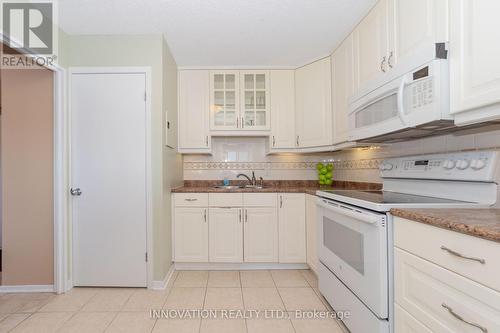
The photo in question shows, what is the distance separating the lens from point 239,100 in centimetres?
317

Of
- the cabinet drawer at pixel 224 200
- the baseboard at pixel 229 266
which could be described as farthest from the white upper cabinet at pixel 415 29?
the baseboard at pixel 229 266

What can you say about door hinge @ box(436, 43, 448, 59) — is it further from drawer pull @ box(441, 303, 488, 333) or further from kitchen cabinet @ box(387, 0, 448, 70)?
drawer pull @ box(441, 303, 488, 333)

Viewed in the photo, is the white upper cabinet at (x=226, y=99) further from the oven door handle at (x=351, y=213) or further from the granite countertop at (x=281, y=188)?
the oven door handle at (x=351, y=213)

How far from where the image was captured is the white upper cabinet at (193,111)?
3.14m

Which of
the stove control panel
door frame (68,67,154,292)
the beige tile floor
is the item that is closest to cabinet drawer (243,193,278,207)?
the beige tile floor

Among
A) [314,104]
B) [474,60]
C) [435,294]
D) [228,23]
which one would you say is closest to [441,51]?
[474,60]

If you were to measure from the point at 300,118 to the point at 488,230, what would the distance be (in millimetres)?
2400

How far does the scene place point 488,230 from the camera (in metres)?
0.83

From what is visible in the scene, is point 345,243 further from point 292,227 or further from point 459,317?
point 292,227

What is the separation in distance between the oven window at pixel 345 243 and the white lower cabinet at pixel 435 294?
0.88 ft

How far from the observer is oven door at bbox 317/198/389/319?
1364 millimetres

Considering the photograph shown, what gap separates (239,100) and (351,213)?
203 centimetres

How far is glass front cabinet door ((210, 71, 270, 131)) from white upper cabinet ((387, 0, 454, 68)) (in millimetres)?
1623

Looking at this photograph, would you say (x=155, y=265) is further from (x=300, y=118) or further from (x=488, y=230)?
(x=488, y=230)
